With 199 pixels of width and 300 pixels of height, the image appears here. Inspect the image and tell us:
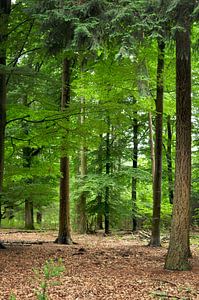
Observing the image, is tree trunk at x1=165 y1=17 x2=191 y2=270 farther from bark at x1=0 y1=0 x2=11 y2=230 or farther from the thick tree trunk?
the thick tree trunk

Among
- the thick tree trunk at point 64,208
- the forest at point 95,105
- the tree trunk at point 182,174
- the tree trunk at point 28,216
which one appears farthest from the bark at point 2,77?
the tree trunk at point 28,216

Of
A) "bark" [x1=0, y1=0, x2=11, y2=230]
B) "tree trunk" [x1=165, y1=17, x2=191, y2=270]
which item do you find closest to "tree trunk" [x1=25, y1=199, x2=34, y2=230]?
"bark" [x1=0, y1=0, x2=11, y2=230]

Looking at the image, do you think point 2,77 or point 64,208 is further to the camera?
point 64,208

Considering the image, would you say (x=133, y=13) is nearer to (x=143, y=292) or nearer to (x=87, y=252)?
(x=143, y=292)

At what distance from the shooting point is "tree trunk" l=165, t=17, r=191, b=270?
268 inches

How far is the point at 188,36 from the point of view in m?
6.79

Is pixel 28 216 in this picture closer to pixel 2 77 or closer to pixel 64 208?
pixel 64 208

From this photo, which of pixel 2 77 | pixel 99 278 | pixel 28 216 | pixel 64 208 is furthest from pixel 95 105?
pixel 28 216

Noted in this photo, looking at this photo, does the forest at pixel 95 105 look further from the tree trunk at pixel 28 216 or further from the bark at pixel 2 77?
the tree trunk at pixel 28 216

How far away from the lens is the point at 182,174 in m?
6.89

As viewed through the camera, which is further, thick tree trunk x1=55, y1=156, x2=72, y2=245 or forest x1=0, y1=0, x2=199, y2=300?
thick tree trunk x1=55, y1=156, x2=72, y2=245

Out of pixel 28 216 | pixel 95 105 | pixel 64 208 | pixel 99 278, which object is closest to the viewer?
pixel 99 278

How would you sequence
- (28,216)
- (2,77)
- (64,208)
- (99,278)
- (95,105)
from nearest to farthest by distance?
(99,278) → (95,105) → (2,77) → (64,208) → (28,216)

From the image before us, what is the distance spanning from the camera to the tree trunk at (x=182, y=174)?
682 cm
